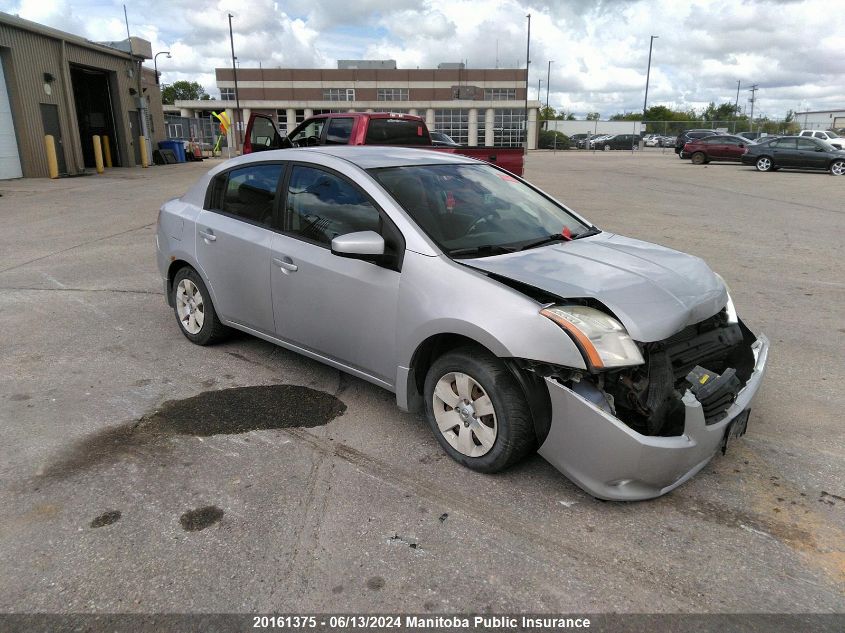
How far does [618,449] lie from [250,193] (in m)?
3.12

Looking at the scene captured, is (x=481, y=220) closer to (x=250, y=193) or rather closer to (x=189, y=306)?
(x=250, y=193)

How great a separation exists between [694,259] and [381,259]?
1901mm

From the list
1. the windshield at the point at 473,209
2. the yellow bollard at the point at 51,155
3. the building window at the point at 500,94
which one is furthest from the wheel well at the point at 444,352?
the building window at the point at 500,94

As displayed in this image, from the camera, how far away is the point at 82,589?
2484mm

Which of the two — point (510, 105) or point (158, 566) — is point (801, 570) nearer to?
point (158, 566)

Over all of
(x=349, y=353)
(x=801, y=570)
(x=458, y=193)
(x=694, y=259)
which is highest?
(x=458, y=193)

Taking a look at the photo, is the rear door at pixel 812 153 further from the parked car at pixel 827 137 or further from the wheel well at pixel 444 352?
the wheel well at pixel 444 352

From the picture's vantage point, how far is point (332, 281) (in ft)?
12.6

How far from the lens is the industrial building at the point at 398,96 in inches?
2758

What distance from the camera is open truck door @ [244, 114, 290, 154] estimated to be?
12625mm

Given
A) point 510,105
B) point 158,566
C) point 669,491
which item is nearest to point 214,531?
point 158,566

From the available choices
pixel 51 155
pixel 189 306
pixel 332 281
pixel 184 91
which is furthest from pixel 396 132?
pixel 184 91

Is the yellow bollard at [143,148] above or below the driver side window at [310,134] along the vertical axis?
below

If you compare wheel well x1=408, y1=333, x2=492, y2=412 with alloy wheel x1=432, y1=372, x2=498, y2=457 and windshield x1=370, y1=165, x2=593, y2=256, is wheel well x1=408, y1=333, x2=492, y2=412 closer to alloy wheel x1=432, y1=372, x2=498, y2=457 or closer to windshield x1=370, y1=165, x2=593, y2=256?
alloy wheel x1=432, y1=372, x2=498, y2=457
